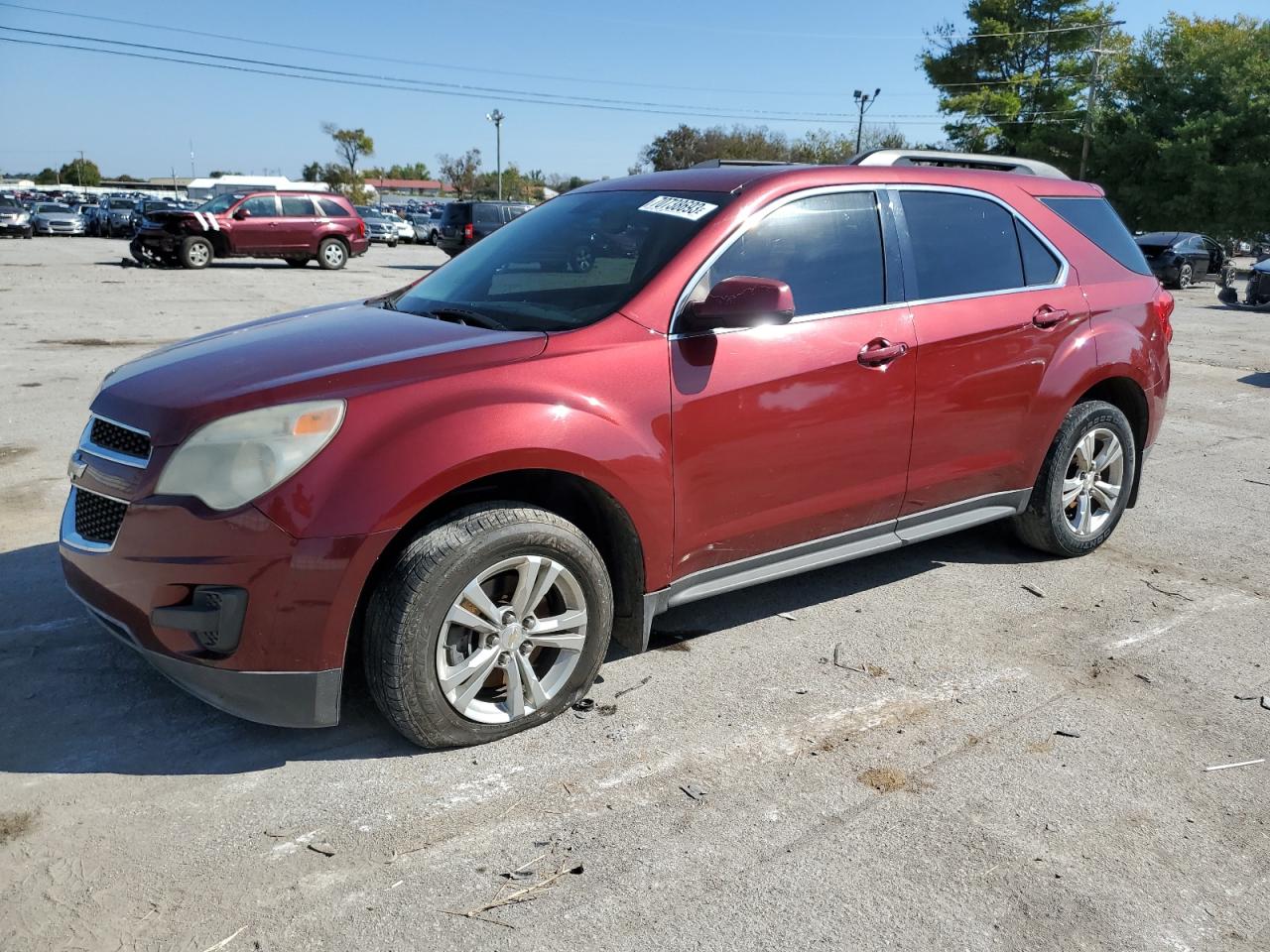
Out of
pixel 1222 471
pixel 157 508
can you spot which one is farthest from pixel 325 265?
pixel 157 508

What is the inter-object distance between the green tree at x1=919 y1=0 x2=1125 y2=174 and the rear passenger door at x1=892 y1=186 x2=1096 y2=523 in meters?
49.4

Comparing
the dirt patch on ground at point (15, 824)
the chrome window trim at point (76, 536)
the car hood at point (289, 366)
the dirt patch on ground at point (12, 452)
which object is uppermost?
the car hood at point (289, 366)

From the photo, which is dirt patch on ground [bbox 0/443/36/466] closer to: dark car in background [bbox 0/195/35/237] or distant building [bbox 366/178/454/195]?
dark car in background [bbox 0/195/35/237]

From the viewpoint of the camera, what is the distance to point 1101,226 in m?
5.00

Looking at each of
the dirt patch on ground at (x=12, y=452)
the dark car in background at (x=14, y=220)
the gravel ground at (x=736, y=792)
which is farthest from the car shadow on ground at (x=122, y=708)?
the dark car in background at (x=14, y=220)

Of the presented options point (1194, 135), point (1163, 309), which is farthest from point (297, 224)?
point (1194, 135)

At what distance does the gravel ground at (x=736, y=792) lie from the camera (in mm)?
2408

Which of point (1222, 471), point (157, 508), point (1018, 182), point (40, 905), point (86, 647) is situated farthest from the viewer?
point (1222, 471)

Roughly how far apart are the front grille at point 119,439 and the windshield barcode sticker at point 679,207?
1975mm

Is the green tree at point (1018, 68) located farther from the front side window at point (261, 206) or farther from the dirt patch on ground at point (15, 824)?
the dirt patch on ground at point (15, 824)

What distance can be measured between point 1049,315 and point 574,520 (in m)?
2.45

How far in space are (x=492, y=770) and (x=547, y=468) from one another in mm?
927

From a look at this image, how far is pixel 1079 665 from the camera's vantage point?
3.86 m

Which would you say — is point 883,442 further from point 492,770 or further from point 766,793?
point 492,770
